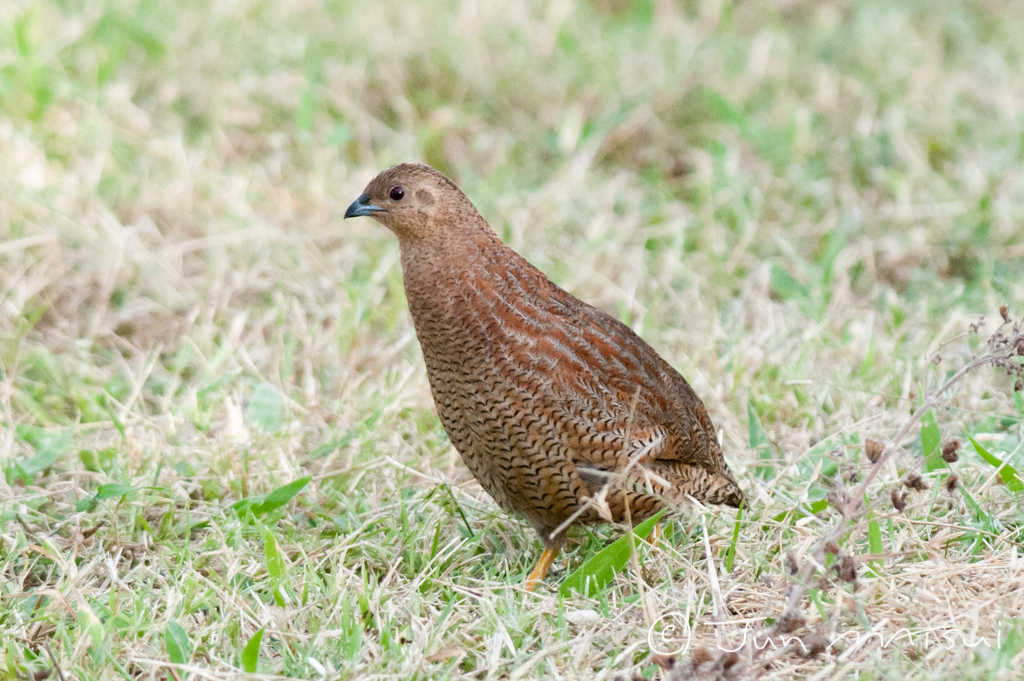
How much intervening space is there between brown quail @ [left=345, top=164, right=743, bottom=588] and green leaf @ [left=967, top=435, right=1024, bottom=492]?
835mm

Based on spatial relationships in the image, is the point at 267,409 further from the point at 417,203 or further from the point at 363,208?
the point at 417,203

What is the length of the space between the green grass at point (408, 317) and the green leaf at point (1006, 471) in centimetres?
1

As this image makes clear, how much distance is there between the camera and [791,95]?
7148 millimetres

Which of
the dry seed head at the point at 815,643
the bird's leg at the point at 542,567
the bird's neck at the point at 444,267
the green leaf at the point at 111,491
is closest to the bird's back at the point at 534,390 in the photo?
the bird's neck at the point at 444,267

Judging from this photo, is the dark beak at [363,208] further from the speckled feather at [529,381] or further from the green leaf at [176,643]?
the green leaf at [176,643]

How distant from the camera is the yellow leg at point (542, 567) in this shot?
138 inches

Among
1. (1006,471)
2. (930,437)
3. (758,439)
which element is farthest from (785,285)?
(1006,471)

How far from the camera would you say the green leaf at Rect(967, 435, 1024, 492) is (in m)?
3.73

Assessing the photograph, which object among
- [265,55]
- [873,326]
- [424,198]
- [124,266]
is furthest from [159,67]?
[873,326]

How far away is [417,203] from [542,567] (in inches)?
46.0

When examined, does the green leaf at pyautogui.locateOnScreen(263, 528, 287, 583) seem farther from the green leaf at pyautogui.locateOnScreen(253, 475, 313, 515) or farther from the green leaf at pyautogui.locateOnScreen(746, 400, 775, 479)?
the green leaf at pyautogui.locateOnScreen(746, 400, 775, 479)

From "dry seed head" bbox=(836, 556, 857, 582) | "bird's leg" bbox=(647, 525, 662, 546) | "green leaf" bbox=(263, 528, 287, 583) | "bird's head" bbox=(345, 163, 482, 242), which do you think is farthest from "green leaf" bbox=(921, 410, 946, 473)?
"green leaf" bbox=(263, 528, 287, 583)

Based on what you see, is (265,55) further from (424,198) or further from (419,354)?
(424,198)

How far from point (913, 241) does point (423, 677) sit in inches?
150
